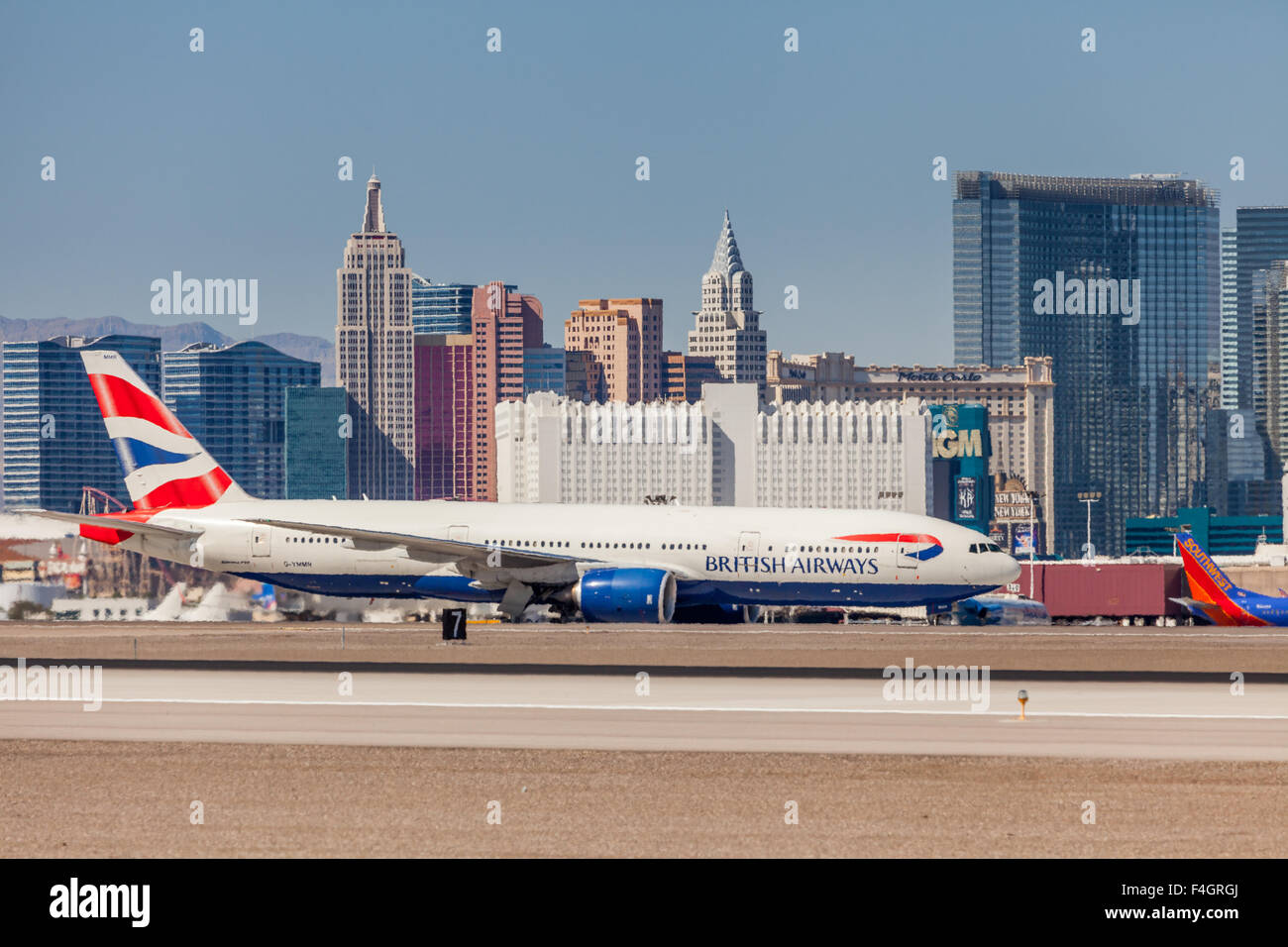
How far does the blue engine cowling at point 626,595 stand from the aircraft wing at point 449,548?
267 centimetres

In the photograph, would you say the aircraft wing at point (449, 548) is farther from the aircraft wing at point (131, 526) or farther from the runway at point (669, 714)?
the runway at point (669, 714)

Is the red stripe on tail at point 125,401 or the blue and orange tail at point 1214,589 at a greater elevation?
the red stripe on tail at point 125,401

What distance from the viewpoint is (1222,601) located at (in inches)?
3297

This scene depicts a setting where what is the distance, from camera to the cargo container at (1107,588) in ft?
455

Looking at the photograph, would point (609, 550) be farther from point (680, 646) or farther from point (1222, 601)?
point (1222, 601)

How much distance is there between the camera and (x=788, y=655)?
49.9 meters

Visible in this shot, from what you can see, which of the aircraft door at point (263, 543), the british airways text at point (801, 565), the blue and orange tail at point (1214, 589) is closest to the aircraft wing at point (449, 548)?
the aircraft door at point (263, 543)

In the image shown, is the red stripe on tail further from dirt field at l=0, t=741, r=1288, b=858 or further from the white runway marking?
dirt field at l=0, t=741, r=1288, b=858

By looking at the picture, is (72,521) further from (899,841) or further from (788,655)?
(899,841)

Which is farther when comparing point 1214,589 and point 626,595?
point 1214,589

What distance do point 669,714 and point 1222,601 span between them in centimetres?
5747

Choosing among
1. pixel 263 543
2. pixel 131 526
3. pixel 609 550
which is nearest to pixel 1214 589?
pixel 609 550
